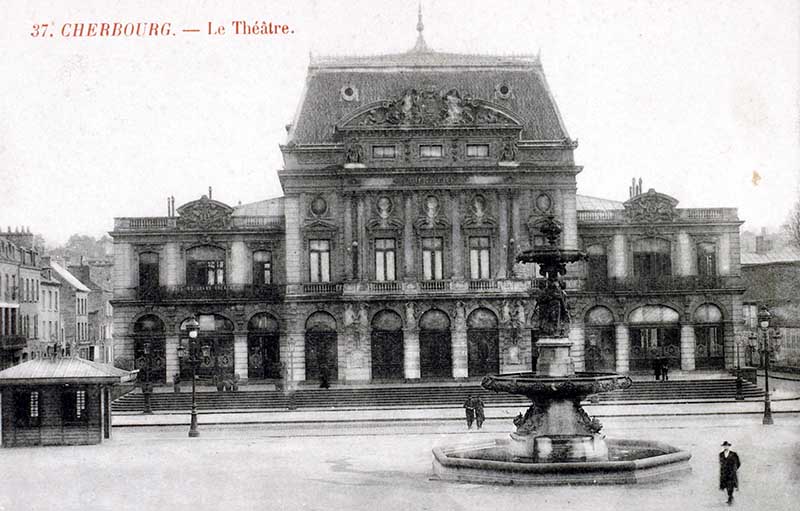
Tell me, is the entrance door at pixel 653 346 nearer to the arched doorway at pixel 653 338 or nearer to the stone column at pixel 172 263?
the arched doorway at pixel 653 338

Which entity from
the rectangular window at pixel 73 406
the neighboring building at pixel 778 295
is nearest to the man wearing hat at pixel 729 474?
the rectangular window at pixel 73 406

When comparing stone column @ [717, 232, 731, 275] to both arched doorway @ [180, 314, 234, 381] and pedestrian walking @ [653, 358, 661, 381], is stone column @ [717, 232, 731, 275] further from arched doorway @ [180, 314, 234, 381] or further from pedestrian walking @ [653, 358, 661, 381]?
arched doorway @ [180, 314, 234, 381]

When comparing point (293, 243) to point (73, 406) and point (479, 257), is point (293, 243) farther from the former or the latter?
point (73, 406)

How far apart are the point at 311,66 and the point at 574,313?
21.0 metres

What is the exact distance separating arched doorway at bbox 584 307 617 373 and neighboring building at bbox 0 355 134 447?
98.4ft

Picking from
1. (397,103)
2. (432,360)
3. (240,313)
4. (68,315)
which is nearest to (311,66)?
(397,103)

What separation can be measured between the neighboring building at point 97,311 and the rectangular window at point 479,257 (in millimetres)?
47561

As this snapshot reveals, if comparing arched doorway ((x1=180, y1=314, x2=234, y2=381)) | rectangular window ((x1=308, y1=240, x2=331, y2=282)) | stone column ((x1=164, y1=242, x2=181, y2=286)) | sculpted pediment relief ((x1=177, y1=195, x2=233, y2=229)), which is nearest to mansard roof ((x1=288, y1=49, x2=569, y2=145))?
sculpted pediment relief ((x1=177, y1=195, x2=233, y2=229))

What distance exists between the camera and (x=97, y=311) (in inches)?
3664

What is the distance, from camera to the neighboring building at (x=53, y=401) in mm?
30922

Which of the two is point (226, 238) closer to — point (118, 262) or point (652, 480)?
point (118, 262)

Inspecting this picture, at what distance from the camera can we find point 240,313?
54000mm

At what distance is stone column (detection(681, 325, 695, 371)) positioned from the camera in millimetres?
54156

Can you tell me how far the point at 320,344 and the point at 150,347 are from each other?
→ 954 cm
